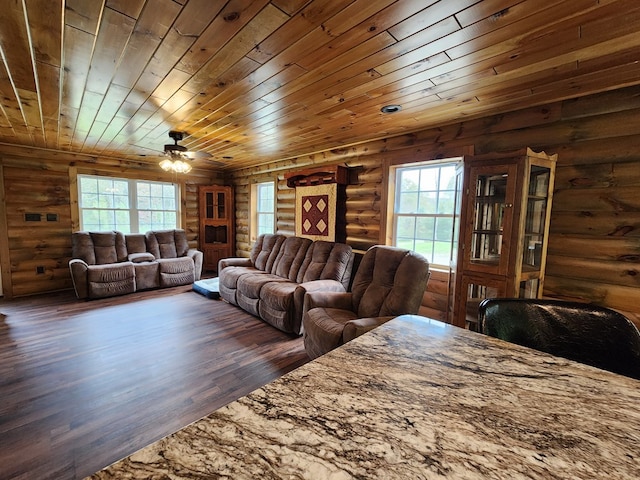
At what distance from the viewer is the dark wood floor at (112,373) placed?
5.79 feet

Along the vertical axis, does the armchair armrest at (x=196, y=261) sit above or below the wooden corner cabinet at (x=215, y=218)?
below

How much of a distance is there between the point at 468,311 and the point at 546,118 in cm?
178

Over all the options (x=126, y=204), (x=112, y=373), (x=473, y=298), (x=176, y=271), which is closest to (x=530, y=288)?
(x=473, y=298)

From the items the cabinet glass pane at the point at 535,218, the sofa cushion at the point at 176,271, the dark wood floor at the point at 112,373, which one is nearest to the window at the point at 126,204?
the sofa cushion at the point at 176,271

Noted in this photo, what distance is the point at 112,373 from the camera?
2498 mm

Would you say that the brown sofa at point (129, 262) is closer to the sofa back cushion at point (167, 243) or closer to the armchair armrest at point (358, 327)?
the sofa back cushion at point (167, 243)

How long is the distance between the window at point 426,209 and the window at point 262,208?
295 cm

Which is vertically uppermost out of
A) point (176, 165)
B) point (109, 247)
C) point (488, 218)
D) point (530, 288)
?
point (176, 165)

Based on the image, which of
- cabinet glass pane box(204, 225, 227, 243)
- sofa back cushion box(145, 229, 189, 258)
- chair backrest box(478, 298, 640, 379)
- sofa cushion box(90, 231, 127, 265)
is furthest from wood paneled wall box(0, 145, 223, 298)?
chair backrest box(478, 298, 640, 379)

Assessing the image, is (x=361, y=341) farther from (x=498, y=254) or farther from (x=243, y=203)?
(x=243, y=203)

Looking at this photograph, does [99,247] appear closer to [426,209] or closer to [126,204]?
[126,204]

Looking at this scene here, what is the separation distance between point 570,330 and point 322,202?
328cm

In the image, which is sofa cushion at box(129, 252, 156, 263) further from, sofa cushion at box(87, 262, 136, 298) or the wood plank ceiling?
the wood plank ceiling

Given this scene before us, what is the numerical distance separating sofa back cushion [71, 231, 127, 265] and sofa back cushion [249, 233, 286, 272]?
2507 mm
